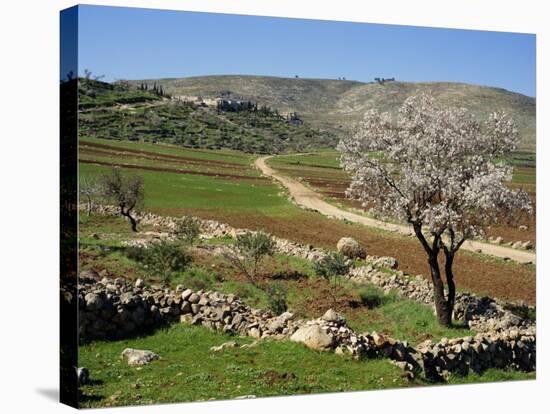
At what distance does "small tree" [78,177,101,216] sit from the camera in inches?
649

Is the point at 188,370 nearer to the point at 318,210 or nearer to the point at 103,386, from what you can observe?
the point at 103,386

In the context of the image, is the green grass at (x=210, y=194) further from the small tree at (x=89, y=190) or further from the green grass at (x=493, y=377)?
the green grass at (x=493, y=377)

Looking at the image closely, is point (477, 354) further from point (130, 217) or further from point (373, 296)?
point (130, 217)

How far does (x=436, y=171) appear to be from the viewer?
19.5m

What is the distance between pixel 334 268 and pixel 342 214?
1491 mm

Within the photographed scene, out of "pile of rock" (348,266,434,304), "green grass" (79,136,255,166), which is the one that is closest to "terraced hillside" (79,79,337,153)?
"green grass" (79,136,255,166)

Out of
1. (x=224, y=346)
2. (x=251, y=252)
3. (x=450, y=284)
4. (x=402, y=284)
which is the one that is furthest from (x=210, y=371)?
(x=450, y=284)

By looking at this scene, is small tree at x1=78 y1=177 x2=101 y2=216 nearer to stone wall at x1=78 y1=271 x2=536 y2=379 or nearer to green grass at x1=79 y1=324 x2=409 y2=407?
stone wall at x1=78 y1=271 x2=536 y2=379

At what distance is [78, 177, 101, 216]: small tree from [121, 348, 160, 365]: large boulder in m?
2.85

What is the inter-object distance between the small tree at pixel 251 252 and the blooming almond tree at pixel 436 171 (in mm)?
2310

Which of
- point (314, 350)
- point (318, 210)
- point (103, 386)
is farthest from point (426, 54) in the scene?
point (103, 386)

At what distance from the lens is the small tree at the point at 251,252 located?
19125 millimetres

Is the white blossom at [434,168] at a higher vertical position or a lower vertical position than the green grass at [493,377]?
higher

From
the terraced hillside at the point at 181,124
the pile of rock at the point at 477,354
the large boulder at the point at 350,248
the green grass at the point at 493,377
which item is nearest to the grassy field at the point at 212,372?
the pile of rock at the point at 477,354
